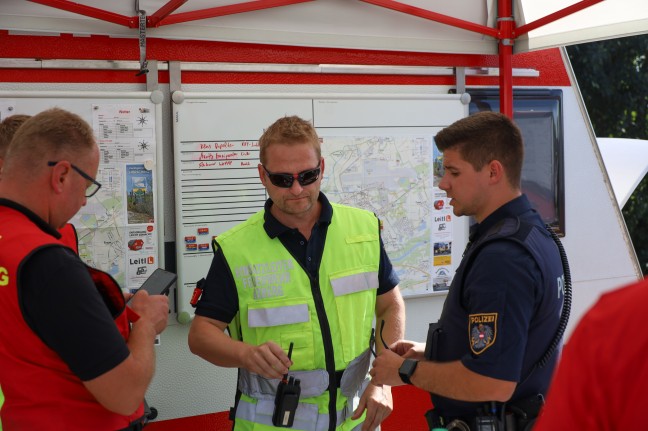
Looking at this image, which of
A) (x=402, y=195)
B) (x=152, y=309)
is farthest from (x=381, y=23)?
(x=152, y=309)

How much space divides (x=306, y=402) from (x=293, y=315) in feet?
1.01

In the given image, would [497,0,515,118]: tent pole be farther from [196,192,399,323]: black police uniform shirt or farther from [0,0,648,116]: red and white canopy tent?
[196,192,399,323]: black police uniform shirt

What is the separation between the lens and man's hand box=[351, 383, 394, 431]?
8.52 ft

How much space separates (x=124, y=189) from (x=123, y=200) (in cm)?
5

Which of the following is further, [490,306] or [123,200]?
[123,200]

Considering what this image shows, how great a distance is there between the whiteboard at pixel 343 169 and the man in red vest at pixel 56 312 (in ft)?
5.21

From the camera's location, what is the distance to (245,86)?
12.7 feet

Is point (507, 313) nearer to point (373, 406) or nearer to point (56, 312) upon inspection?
point (373, 406)

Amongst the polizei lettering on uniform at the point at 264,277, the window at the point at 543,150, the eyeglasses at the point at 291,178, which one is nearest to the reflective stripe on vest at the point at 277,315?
the polizei lettering on uniform at the point at 264,277

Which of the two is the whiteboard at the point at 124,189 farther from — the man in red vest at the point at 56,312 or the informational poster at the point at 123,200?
the man in red vest at the point at 56,312

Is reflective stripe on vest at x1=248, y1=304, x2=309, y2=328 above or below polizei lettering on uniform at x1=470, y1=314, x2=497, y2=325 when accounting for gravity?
below

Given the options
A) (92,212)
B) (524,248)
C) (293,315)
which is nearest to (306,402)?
(293,315)

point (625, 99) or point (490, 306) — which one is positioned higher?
point (625, 99)

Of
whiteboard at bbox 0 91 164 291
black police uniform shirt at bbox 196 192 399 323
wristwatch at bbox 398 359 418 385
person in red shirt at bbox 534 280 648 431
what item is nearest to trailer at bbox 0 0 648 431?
whiteboard at bbox 0 91 164 291
